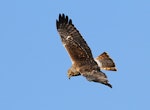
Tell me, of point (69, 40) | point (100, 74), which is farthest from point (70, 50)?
point (100, 74)

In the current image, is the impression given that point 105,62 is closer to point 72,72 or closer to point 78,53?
point 78,53

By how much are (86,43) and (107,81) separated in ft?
7.08

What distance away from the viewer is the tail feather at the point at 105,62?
16312mm

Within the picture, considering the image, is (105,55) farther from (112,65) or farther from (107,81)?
(107,81)

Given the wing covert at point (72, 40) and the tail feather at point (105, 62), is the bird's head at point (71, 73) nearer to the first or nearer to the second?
the wing covert at point (72, 40)

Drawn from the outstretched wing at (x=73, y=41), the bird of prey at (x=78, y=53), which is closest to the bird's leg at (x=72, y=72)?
the bird of prey at (x=78, y=53)

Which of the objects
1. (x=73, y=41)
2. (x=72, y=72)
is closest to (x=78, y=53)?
(x=73, y=41)

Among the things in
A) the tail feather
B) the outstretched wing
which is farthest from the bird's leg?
the tail feather

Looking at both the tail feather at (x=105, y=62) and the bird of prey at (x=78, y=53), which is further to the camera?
the tail feather at (x=105, y=62)

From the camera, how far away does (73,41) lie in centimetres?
1638

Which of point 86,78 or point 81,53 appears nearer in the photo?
point 86,78

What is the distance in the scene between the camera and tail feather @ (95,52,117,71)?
1631 centimetres

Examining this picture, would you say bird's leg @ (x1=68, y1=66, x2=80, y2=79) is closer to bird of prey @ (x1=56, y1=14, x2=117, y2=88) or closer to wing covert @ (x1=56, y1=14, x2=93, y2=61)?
bird of prey @ (x1=56, y1=14, x2=117, y2=88)

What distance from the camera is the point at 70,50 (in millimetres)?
16359
